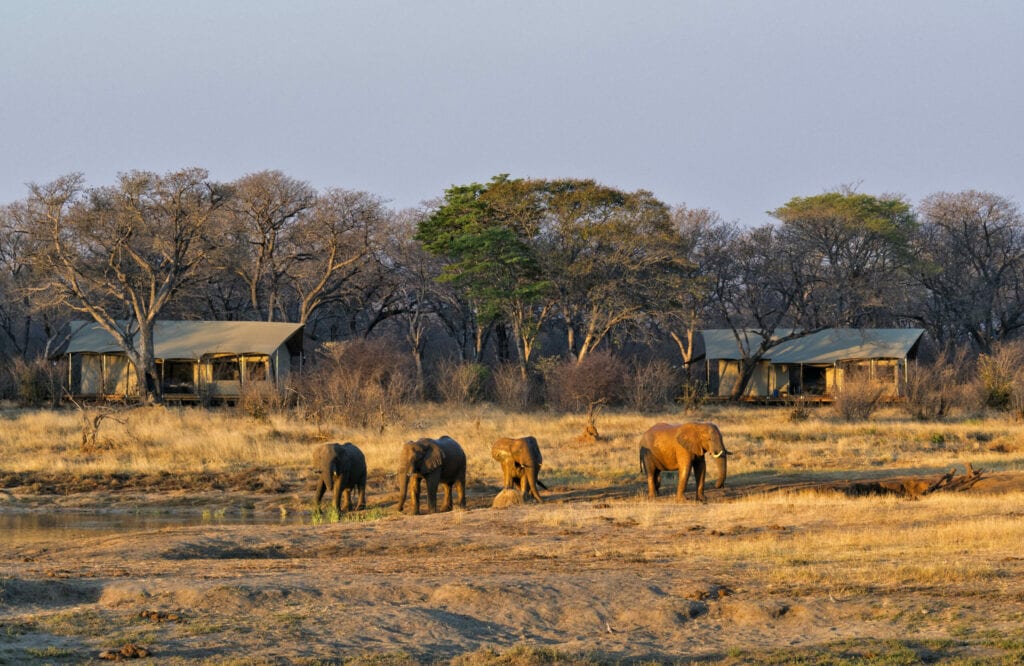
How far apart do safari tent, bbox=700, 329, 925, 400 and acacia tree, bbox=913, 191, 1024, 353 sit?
780 centimetres

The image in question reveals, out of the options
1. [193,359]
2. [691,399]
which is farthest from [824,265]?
[193,359]

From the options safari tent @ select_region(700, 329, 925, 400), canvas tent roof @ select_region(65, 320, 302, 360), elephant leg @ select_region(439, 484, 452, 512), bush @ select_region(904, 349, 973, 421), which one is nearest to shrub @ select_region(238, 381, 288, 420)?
canvas tent roof @ select_region(65, 320, 302, 360)

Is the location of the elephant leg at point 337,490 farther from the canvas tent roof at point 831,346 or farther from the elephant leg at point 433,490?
the canvas tent roof at point 831,346

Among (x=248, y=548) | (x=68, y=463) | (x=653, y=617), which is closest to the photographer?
(x=653, y=617)

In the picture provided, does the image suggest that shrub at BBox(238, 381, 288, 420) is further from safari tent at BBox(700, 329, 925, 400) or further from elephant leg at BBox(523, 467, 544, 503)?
safari tent at BBox(700, 329, 925, 400)

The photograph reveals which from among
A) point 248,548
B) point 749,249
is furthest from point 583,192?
point 248,548

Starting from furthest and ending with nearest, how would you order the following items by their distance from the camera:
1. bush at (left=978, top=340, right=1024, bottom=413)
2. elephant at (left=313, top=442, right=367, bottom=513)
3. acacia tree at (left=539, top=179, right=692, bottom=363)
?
acacia tree at (left=539, top=179, right=692, bottom=363) < bush at (left=978, top=340, right=1024, bottom=413) < elephant at (left=313, top=442, right=367, bottom=513)

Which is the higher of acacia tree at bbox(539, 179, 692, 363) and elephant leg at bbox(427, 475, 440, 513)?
acacia tree at bbox(539, 179, 692, 363)

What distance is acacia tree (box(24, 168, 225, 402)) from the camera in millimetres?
45000

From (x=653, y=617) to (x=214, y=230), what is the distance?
131ft

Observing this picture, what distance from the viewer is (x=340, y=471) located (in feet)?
72.6

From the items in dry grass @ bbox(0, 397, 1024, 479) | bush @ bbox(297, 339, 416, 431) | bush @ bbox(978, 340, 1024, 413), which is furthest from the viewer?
bush @ bbox(978, 340, 1024, 413)

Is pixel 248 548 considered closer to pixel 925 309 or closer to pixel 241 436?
pixel 241 436

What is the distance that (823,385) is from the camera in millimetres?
53656
